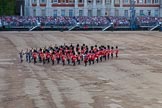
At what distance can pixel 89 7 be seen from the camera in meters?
91.9

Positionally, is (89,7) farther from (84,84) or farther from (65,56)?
(84,84)

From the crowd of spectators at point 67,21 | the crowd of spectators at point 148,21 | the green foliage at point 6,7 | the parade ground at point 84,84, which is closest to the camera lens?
the parade ground at point 84,84

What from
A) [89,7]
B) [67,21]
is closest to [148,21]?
[67,21]

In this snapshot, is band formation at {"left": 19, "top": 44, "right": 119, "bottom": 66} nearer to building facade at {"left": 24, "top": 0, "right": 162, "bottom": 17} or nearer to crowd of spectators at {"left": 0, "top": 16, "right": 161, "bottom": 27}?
crowd of spectators at {"left": 0, "top": 16, "right": 161, "bottom": 27}

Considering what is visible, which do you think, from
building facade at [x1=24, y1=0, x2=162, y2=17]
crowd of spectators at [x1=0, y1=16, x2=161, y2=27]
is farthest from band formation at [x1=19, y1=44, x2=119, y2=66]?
building facade at [x1=24, y1=0, x2=162, y2=17]

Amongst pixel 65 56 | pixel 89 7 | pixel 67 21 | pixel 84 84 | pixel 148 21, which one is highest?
pixel 89 7

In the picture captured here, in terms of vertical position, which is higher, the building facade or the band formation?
the building facade

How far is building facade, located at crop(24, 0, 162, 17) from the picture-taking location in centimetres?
9031

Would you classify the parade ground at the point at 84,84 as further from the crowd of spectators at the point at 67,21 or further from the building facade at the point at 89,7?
the building facade at the point at 89,7

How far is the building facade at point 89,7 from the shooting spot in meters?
90.3

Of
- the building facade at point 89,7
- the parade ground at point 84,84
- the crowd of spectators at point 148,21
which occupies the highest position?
the building facade at point 89,7

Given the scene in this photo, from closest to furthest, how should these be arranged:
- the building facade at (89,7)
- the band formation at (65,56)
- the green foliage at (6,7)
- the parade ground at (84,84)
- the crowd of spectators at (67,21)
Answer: the parade ground at (84,84) < the band formation at (65,56) < the crowd of spectators at (67,21) < the green foliage at (6,7) < the building facade at (89,7)

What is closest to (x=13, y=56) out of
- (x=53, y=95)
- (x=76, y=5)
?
(x=53, y=95)

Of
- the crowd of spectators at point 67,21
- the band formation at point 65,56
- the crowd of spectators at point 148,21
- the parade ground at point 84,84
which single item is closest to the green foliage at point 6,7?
the crowd of spectators at point 67,21
